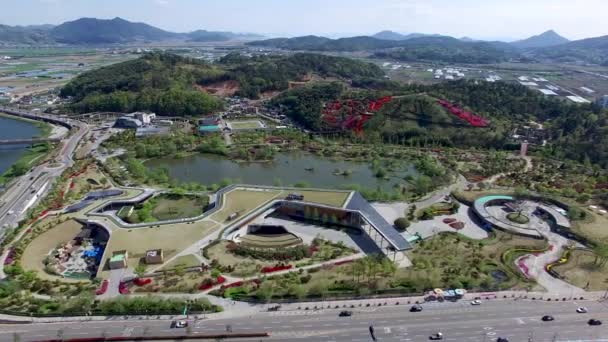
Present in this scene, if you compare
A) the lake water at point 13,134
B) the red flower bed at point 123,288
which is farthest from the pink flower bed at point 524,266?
the lake water at point 13,134

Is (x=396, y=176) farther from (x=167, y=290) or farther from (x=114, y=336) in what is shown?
(x=114, y=336)

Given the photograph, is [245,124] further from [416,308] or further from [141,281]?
[416,308]

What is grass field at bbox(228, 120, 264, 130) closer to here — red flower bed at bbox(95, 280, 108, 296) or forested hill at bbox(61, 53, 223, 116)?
forested hill at bbox(61, 53, 223, 116)

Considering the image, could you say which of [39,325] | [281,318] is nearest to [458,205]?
[281,318]

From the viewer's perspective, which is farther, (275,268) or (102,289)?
(275,268)

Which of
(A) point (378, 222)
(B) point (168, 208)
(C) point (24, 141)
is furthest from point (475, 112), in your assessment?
(C) point (24, 141)

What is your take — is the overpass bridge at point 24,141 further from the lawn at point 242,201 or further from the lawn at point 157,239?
the lawn at point 242,201

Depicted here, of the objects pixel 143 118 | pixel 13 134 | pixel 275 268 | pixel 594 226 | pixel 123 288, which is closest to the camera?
pixel 123 288
